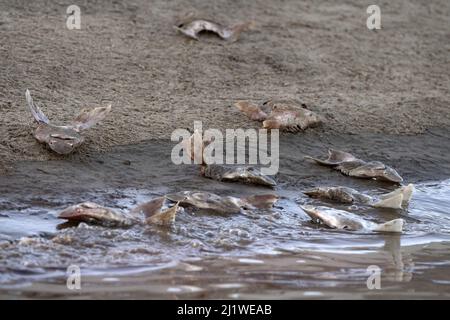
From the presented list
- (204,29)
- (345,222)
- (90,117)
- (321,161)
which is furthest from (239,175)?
(204,29)

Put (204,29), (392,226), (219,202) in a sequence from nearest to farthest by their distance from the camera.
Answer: (392,226) < (219,202) < (204,29)

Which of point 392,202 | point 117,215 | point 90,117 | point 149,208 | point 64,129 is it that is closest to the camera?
point 117,215

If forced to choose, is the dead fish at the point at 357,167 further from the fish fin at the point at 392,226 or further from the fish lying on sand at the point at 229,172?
the fish fin at the point at 392,226

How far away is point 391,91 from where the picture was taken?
739 cm

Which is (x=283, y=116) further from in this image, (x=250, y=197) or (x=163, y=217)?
(x=163, y=217)

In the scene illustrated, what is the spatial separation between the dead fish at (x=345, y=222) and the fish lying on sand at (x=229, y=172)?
1.70 feet

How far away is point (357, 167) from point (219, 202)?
1.19 m

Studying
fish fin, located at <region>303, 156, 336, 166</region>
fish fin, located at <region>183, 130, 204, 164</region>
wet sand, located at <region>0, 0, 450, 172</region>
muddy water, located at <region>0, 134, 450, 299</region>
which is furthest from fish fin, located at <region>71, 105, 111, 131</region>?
fish fin, located at <region>303, 156, 336, 166</region>

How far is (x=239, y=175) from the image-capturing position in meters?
5.70

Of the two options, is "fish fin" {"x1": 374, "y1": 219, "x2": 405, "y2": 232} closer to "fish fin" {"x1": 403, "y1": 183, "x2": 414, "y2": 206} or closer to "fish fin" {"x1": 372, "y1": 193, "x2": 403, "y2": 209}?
"fish fin" {"x1": 372, "y1": 193, "x2": 403, "y2": 209}

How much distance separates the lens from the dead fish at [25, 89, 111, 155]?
18.5 feet

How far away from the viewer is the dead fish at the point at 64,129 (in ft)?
18.5

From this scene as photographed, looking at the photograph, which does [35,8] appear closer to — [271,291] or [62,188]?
[62,188]
